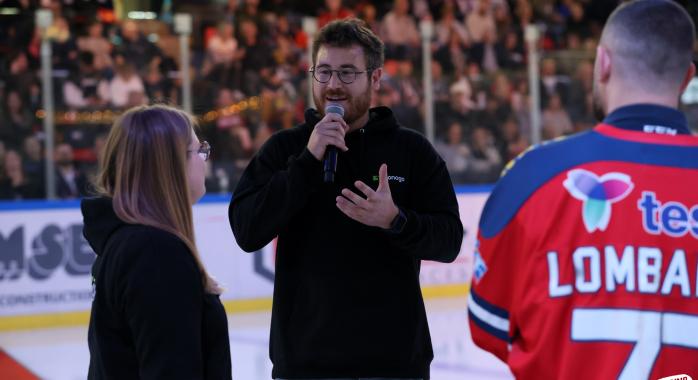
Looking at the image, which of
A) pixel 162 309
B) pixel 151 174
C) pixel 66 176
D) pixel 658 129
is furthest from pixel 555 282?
pixel 66 176

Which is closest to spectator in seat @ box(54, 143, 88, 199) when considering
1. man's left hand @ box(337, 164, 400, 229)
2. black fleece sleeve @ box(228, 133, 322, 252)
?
black fleece sleeve @ box(228, 133, 322, 252)

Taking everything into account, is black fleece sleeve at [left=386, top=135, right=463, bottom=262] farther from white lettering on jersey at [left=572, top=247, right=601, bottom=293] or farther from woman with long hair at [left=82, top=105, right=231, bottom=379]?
white lettering on jersey at [left=572, top=247, right=601, bottom=293]

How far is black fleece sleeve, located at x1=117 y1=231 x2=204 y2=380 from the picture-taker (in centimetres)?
191

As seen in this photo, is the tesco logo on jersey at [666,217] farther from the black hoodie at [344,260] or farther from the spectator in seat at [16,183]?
the spectator in seat at [16,183]

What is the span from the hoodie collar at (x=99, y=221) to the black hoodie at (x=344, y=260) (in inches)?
23.9

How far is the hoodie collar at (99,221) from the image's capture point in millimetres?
2055

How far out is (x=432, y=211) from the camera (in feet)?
9.06

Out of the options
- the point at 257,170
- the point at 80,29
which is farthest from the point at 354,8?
A: the point at 257,170

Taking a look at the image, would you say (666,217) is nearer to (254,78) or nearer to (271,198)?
(271,198)

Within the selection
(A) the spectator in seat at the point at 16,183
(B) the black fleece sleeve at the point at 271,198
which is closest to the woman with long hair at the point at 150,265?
(B) the black fleece sleeve at the point at 271,198

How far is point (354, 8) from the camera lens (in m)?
12.4

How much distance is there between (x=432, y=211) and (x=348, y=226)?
0.27 metres

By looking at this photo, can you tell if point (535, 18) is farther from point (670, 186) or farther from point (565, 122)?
point (670, 186)

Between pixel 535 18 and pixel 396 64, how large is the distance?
11.4 ft
